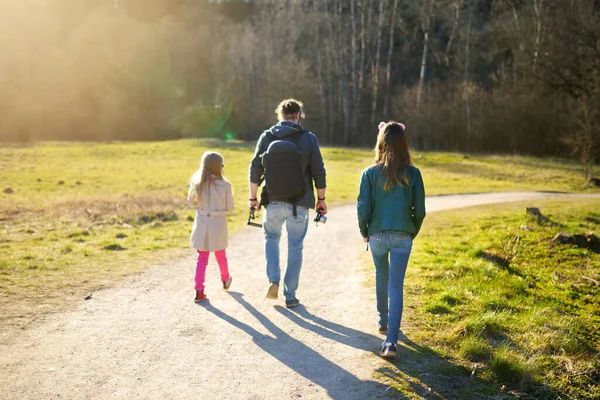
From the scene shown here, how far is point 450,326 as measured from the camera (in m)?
6.22

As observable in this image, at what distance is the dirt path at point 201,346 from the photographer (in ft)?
15.1

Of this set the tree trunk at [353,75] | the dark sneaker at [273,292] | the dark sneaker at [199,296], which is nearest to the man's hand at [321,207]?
the dark sneaker at [273,292]

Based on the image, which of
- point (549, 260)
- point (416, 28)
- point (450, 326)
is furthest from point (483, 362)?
point (416, 28)

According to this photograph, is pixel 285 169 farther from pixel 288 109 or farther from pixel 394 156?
pixel 394 156

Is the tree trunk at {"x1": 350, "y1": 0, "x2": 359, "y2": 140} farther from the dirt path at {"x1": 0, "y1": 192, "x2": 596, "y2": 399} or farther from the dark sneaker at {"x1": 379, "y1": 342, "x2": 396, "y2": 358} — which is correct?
the dark sneaker at {"x1": 379, "y1": 342, "x2": 396, "y2": 358}

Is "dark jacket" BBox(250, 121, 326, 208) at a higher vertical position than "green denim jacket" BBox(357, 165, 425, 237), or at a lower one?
higher

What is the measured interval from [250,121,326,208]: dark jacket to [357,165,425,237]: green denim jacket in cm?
134

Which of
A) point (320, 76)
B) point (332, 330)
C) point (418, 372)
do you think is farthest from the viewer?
point (320, 76)

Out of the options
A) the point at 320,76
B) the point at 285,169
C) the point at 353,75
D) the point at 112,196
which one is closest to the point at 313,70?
the point at 320,76

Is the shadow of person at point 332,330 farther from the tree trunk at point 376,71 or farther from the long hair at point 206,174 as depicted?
the tree trunk at point 376,71

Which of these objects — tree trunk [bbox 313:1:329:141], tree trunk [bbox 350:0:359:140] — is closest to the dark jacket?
tree trunk [bbox 350:0:359:140]

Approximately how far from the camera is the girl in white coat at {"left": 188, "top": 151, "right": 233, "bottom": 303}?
7086mm

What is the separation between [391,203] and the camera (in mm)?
5152

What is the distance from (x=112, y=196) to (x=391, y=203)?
1549cm
